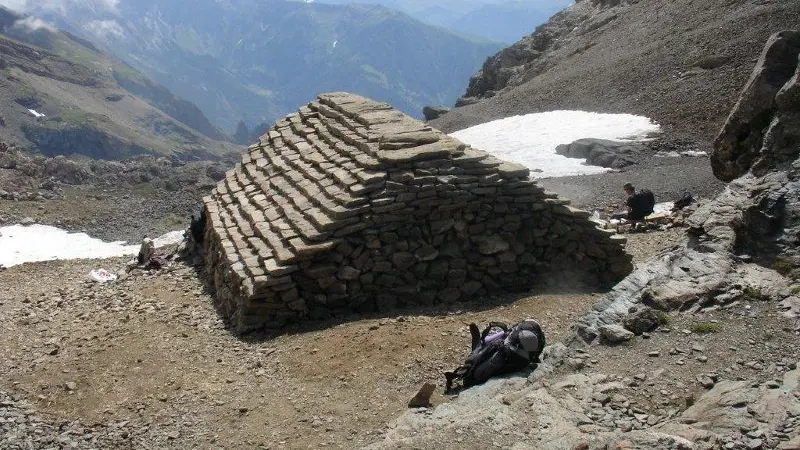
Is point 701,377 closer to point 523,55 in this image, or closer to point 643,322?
point 643,322

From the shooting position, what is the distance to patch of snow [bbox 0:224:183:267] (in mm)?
25234

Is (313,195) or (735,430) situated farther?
(313,195)

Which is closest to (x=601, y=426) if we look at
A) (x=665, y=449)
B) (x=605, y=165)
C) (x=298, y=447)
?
(x=665, y=449)

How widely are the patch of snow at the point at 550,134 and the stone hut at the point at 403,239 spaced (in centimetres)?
1405

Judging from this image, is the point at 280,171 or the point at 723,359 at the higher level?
the point at 280,171

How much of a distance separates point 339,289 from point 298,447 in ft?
13.1

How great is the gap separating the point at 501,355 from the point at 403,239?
12.1 ft

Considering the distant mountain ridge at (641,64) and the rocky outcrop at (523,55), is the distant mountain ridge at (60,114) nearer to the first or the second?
the rocky outcrop at (523,55)

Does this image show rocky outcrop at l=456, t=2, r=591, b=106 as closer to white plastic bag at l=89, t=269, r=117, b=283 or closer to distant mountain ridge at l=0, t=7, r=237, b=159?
white plastic bag at l=89, t=269, r=117, b=283

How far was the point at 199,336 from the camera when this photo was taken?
12.7 meters

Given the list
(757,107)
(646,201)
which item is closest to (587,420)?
(757,107)

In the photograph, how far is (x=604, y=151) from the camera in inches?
1123

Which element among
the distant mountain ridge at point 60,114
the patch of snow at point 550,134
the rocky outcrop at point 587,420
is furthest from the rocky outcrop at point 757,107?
the distant mountain ridge at point 60,114

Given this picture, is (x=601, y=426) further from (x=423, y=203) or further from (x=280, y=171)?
(x=280, y=171)
